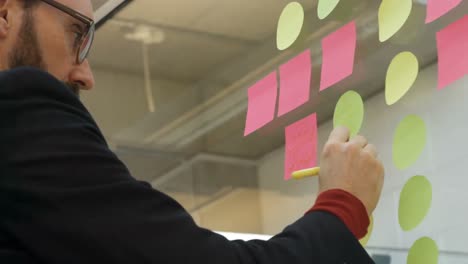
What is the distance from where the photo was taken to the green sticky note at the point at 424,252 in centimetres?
104

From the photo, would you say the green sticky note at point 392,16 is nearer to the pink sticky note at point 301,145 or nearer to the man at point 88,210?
the pink sticky note at point 301,145

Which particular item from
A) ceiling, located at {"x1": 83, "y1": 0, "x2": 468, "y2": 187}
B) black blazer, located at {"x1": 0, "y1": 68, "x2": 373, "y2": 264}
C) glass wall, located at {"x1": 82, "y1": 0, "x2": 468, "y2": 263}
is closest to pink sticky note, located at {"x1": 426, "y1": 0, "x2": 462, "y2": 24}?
glass wall, located at {"x1": 82, "y1": 0, "x2": 468, "y2": 263}

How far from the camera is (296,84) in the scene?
50.6 inches

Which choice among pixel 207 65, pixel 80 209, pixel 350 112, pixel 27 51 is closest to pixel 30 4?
pixel 27 51

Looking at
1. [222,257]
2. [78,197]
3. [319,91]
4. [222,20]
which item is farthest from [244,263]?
[222,20]

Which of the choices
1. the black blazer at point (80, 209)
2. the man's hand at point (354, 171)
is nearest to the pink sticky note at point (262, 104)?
the man's hand at point (354, 171)

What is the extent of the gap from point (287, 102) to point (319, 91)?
78 mm

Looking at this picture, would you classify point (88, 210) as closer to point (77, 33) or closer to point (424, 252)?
point (77, 33)

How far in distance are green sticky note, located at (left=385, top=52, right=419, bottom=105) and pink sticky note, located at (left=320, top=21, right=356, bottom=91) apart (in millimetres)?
63

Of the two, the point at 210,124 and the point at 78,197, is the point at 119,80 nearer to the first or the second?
the point at 210,124

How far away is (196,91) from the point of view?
5.69 ft

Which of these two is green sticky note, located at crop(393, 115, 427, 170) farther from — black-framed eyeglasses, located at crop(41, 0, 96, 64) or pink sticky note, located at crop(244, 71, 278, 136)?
black-framed eyeglasses, located at crop(41, 0, 96, 64)

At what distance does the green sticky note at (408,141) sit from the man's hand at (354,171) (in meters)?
0.15

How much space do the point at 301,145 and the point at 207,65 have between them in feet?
1.58
